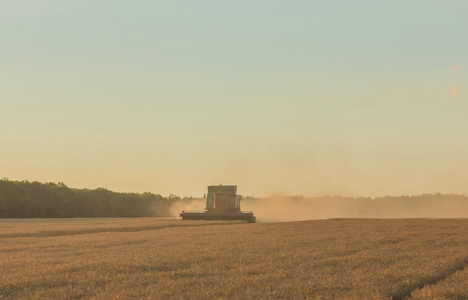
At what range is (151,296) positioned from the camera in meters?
10.9

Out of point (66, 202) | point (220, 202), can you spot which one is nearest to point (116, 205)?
point (66, 202)

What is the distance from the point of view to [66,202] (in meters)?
73.1

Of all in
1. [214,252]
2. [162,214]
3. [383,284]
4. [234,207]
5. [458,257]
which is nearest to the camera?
[383,284]

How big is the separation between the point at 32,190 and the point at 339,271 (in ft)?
203

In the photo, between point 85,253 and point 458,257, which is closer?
point 458,257

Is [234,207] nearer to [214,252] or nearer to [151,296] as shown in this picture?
[214,252]

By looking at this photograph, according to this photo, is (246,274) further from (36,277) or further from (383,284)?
(36,277)

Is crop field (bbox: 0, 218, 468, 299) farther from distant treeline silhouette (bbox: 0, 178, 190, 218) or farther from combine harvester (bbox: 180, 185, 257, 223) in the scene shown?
distant treeline silhouette (bbox: 0, 178, 190, 218)

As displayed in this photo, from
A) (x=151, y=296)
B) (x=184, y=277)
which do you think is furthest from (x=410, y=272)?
(x=151, y=296)

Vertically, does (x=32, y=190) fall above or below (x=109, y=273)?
above

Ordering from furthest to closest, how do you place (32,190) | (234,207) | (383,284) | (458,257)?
(32,190), (234,207), (458,257), (383,284)

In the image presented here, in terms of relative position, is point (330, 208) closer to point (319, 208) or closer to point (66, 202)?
point (319, 208)

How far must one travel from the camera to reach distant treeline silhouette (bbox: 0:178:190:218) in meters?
65.7

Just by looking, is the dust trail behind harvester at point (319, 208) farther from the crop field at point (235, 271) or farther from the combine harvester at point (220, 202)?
the crop field at point (235, 271)
